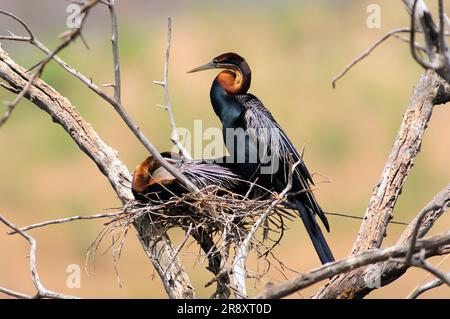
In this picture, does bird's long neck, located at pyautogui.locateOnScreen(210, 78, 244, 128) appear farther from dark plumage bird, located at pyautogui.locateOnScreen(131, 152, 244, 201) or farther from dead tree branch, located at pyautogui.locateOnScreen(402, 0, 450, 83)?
dead tree branch, located at pyautogui.locateOnScreen(402, 0, 450, 83)

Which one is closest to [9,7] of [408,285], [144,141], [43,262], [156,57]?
[156,57]

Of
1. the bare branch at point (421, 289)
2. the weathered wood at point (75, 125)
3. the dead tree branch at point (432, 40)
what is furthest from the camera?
the weathered wood at point (75, 125)

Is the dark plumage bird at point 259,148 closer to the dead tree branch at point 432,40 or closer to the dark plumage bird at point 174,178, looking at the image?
the dark plumage bird at point 174,178

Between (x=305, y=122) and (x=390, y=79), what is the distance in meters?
1.29

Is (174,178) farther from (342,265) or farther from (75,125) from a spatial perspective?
(342,265)

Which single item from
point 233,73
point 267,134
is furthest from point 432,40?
point 233,73

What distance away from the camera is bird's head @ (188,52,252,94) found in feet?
15.8

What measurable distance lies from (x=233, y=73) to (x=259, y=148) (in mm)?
481

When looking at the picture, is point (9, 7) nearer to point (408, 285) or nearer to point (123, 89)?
point (123, 89)

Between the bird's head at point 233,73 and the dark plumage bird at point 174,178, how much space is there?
0.43 metres

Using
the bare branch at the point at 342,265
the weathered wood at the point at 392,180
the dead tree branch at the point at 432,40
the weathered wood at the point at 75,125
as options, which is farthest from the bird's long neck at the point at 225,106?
the dead tree branch at the point at 432,40

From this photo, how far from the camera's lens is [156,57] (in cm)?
1125

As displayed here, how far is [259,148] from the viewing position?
15.1ft

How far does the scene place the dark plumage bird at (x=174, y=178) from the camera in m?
4.24
